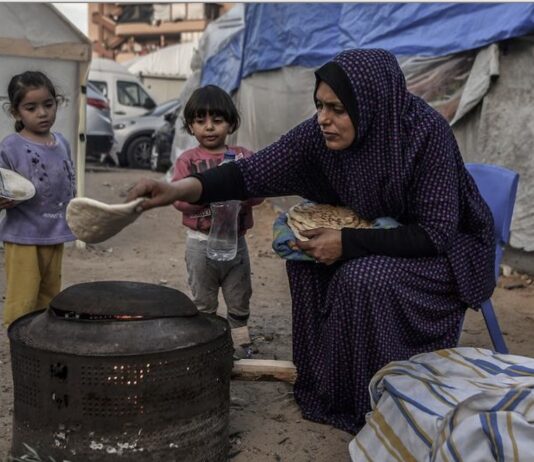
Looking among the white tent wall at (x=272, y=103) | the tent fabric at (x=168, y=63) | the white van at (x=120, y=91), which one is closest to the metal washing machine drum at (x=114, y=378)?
the white tent wall at (x=272, y=103)

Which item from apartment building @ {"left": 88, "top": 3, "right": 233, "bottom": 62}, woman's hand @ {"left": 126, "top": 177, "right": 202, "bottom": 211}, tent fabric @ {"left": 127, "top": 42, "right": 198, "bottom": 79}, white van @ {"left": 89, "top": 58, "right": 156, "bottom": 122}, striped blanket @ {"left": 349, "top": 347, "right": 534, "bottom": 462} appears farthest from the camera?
apartment building @ {"left": 88, "top": 3, "right": 233, "bottom": 62}

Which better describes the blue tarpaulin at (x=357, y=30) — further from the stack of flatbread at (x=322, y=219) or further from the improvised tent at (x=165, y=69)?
the improvised tent at (x=165, y=69)

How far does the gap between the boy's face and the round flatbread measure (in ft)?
2.78

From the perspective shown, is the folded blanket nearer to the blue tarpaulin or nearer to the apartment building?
the blue tarpaulin

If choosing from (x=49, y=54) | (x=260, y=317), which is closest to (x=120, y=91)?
(x=49, y=54)

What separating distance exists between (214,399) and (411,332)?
826 millimetres

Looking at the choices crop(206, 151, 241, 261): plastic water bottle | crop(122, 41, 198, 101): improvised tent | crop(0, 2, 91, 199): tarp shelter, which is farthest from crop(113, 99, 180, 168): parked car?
crop(206, 151, 241, 261): plastic water bottle

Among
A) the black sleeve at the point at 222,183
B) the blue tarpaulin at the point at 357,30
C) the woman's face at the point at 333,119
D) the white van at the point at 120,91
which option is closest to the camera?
the woman's face at the point at 333,119

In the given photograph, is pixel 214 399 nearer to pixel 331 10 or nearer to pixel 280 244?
pixel 280 244

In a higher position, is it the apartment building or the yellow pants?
the apartment building

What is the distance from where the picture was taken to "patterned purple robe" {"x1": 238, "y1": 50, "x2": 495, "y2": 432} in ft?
8.90

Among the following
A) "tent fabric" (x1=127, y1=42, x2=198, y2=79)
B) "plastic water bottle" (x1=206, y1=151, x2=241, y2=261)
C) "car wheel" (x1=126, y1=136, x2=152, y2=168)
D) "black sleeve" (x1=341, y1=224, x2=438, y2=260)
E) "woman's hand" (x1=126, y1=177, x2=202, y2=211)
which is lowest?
"car wheel" (x1=126, y1=136, x2=152, y2=168)

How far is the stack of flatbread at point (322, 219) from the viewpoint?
291cm

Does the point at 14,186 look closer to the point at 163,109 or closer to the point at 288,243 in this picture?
the point at 288,243
